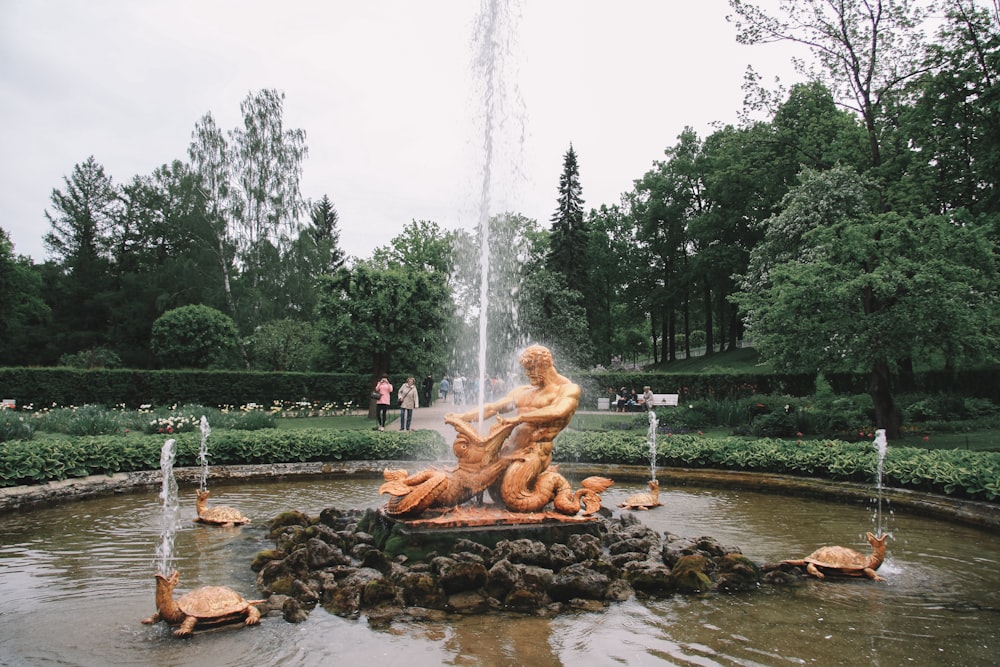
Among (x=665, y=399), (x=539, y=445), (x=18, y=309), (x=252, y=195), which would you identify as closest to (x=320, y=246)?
(x=252, y=195)

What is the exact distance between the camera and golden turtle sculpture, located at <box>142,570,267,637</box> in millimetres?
4866

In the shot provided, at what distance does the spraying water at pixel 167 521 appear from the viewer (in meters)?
6.48

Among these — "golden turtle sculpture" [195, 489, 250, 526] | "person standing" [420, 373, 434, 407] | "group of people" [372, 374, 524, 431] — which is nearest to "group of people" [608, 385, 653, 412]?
"group of people" [372, 374, 524, 431]

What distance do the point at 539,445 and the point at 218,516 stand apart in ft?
13.3

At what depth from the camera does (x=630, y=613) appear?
18.0 ft

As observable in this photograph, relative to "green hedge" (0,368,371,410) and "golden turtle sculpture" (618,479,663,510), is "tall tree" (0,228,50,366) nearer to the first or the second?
"green hedge" (0,368,371,410)

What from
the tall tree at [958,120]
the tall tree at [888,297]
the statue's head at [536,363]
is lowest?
the statue's head at [536,363]

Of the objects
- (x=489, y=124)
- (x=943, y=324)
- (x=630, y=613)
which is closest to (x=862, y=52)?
(x=943, y=324)

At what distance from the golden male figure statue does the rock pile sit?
511mm

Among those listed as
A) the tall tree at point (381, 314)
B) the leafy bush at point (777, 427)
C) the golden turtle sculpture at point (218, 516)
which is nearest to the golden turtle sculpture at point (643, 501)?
the golden turtle sculpture at point (218, 516)

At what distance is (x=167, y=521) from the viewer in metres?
8.32

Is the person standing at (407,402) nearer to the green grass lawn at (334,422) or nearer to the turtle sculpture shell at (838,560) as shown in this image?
the green grass lawn at (334,422)

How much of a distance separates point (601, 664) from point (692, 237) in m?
41.7

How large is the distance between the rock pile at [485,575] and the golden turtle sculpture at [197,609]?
1.06 ft
